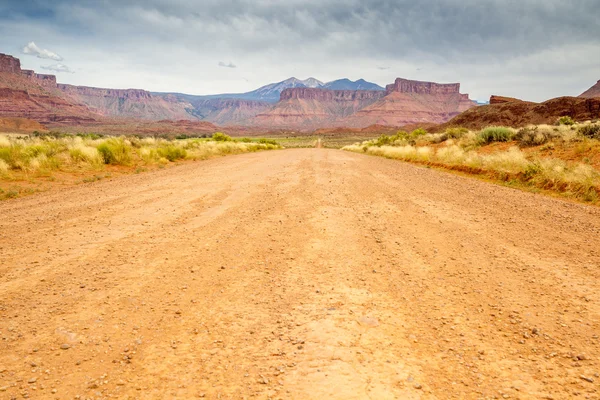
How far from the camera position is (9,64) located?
153750mm

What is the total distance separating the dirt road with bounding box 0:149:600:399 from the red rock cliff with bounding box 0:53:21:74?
661ft

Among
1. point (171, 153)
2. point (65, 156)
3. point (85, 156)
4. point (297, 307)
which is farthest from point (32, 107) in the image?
point (297, 307)

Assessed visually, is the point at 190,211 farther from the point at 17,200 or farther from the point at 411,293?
the point at 17,200

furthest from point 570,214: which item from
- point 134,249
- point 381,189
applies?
point 134,249

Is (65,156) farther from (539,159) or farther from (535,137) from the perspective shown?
(535,137)

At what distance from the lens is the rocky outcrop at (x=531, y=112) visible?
45.2 metres

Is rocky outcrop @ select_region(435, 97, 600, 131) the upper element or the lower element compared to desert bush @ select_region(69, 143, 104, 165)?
upper

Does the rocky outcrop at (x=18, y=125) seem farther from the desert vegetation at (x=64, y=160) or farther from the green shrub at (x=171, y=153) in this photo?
the desert vegetation at (x=64, y=160)

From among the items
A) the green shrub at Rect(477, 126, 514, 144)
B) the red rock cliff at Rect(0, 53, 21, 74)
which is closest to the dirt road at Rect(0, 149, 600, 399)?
the green shrub at Rect(477, 126, 514, 144)

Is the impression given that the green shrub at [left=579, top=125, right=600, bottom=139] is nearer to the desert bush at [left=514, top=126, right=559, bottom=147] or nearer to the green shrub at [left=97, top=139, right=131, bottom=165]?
the desert bush at [left=514, top=126, right=559, bottom=147]

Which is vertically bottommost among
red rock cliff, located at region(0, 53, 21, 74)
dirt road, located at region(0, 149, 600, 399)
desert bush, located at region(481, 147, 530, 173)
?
dirt road, located at region(0, 149, 600, 399)

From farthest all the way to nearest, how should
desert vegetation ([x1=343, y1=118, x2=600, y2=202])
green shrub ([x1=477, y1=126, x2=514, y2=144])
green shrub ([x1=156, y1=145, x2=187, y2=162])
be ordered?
green shrub ([x1=156, y1=145, x2=187, y2=162]), green shrub ([x1=477, y1=126, x2=514, y2=144]), desert vegetation ([x1=343, y1=118, x2=600, y2=202])

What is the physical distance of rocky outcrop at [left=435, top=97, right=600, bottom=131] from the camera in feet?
148

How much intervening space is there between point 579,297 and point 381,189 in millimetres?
5646
